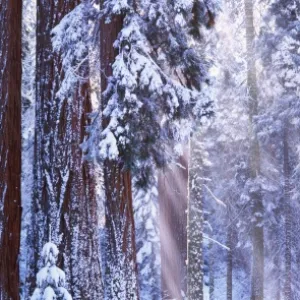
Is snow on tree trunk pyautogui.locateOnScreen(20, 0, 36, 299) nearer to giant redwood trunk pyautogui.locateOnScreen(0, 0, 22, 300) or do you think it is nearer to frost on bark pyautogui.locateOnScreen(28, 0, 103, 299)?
giant redwood trunk pyautogui.locateOnScreen(0, 0, 22, 300)

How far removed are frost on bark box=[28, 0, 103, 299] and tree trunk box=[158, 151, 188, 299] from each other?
172 inches

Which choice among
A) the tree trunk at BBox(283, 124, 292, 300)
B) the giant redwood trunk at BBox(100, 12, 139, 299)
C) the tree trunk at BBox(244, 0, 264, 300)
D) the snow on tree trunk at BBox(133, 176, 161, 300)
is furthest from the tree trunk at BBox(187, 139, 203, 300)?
the snow on tree trunk at BBox(133, 176, 161, 300)

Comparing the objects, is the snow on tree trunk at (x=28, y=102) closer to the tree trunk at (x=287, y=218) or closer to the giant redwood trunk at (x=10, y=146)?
the tree trunk at (x=287, y=218)

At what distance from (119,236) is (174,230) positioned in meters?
4.67

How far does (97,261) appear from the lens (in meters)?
6.06

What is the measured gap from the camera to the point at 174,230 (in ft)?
34.2

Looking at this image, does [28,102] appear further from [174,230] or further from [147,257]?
[174,230]

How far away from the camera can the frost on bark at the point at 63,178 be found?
19.4 ft

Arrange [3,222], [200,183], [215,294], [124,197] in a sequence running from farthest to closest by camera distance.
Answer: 1. [215,294]
2. [200,183]
3. [3,222]
4. [124,197]

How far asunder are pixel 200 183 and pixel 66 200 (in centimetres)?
714

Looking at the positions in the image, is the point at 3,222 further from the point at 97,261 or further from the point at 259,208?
the point at 259,208

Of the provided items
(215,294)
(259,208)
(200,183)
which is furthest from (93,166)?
(215,294)

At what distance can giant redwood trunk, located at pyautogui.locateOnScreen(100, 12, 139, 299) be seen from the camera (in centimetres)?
586

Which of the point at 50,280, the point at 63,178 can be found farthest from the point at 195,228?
the point at 50,280
